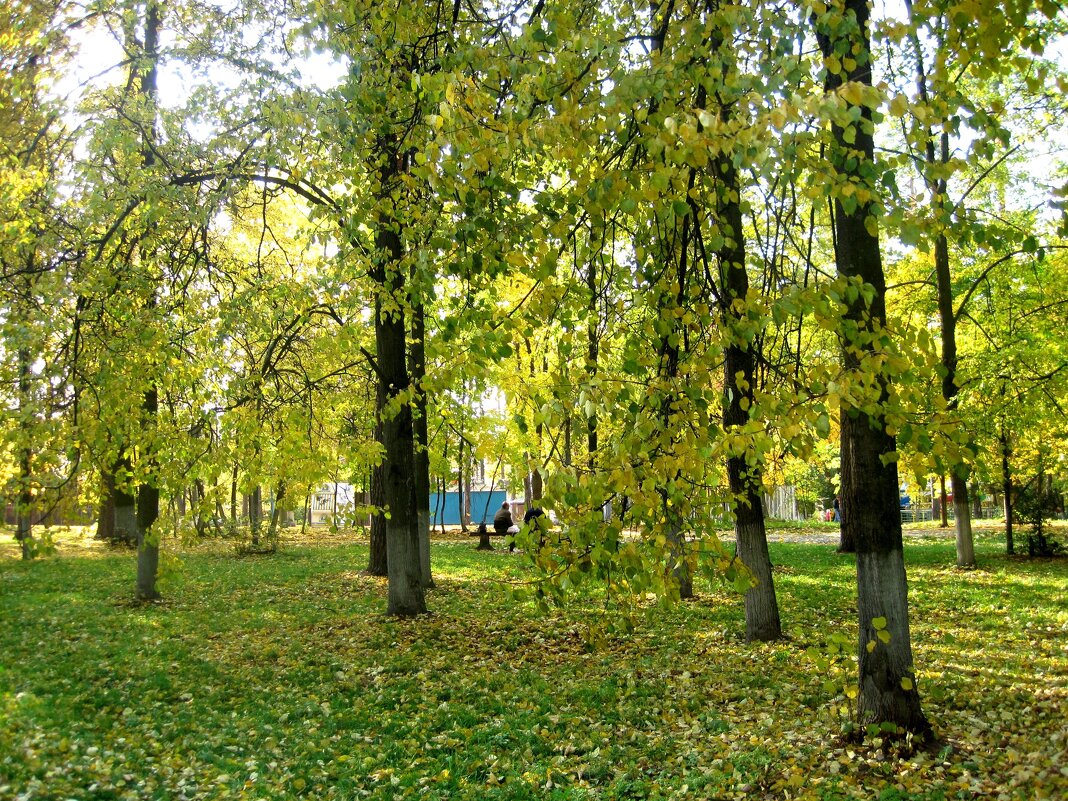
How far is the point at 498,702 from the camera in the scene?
6926 millimetres

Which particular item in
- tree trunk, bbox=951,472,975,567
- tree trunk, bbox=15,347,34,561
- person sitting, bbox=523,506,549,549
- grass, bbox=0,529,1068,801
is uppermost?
tree trunk, bbox=15,347,34,561

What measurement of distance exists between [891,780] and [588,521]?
337cm

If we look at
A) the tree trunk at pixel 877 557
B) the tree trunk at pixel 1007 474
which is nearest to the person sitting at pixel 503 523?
the tree trunk at pixel 1007 474

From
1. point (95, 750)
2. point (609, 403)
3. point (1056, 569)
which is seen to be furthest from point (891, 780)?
point (1056, 569)

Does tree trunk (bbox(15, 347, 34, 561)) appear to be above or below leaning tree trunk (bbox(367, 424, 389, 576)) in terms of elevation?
above

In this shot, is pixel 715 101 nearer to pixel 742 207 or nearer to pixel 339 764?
pixel 742 207

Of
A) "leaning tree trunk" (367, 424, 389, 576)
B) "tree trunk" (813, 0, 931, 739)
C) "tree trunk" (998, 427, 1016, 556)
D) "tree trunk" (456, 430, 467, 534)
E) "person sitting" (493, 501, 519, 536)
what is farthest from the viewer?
"person sitting" (493, 501, 519, 536)

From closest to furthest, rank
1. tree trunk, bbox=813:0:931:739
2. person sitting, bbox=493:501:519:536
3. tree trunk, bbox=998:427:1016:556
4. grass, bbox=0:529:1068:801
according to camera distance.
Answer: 1. grass, bbox=0:529:1068:801
2. tree trunk, bbox=813:0:931:739
3. tree trunk, bbox=998:427:1016:556
4. person sitting, bbox=493:501:519:536

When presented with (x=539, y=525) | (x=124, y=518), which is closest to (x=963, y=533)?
(x=539, y=525)

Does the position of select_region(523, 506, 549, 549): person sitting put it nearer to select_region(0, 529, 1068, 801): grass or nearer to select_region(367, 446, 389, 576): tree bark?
select_region(0, 529, 1068, 801): grass

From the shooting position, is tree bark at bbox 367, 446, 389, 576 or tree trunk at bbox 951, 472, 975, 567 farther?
tree bark at bbox 367, 446, 389, 576

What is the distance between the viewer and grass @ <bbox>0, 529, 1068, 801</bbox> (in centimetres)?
496

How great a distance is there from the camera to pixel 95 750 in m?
5.55

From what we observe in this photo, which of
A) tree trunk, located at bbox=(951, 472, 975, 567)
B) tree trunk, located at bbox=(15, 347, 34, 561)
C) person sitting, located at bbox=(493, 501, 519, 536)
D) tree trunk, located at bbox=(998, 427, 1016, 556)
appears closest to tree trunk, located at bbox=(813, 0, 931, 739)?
tree trunk, located at bbox=(15, 347, 34, 561)
